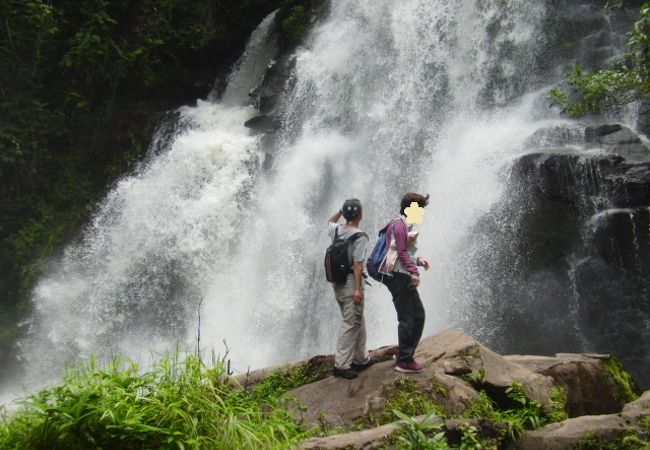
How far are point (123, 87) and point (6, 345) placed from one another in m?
7.37

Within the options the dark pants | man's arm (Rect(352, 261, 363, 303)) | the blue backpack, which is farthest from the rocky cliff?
the blue backpack

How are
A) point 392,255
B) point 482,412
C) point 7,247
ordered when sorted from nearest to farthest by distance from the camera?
point 482,412 → point 392,255 → point 7,247

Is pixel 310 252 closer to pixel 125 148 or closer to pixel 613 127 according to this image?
pixel 613 127

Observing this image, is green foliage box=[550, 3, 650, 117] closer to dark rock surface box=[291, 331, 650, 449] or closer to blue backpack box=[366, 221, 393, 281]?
dark rock surface box=[291, 331, 650, 449]

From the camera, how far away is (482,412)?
425cm

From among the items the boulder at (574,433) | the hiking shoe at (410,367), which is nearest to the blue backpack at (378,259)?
the hiking shoe at (410,367)

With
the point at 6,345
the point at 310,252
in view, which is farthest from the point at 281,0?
the point at 6,345

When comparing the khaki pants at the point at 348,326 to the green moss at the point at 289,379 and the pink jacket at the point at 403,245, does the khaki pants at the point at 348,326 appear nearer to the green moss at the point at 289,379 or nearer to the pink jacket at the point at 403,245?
the pink jacket at the point at 403,245

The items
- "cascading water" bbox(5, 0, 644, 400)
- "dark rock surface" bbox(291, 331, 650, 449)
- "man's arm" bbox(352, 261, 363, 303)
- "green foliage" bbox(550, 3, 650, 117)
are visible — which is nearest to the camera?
"dark rock surface" bbox(291, 331, 650, 449)

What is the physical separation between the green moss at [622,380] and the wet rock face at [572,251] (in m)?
2.77

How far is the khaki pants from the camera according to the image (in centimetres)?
477

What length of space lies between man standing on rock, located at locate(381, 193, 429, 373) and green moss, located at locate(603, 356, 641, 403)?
2030 mm

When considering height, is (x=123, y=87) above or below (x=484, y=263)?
above

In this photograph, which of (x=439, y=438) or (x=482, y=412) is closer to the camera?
(x=439, y=438)
